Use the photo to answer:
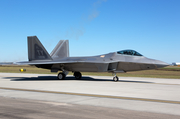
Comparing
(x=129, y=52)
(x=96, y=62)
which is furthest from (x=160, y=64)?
(x=96, y=62)

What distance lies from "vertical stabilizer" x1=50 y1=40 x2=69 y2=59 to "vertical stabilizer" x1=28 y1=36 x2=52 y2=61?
2.68 meters

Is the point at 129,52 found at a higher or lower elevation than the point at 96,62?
higher

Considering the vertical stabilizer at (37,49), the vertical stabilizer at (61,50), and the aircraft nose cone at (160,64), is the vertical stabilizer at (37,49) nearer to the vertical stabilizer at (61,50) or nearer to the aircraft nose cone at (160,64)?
the vertical stabilizer at (61,50)

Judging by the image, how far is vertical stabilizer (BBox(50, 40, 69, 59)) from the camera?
27.8m

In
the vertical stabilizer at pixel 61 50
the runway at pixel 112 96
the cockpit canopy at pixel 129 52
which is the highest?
the vertical stabilizer at pixel 61 50

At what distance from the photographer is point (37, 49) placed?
82.2ft

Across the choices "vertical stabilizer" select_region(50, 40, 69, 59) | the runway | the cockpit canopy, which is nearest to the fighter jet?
the cockpit canopy

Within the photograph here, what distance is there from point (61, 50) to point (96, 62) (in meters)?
7.92

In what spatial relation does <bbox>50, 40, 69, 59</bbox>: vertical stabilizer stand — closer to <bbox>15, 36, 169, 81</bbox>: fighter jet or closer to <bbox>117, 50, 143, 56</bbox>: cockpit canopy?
<bbox>15, 36, 169, 81</bbox>: fighter jet

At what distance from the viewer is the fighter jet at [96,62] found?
Result: 20.3 meters

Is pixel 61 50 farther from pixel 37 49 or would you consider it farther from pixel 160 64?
pixel 160 64

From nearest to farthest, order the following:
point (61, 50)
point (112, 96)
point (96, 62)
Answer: point (112, 96) < point (96, 62) < point (61, 50)

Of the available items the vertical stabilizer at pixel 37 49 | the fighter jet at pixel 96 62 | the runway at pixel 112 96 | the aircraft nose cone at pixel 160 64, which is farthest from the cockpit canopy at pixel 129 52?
the vertical stabilizer at pixel 37 49

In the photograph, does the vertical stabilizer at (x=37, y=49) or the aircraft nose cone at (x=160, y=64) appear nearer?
the aircraft nose cone at (x=160, y=64)
